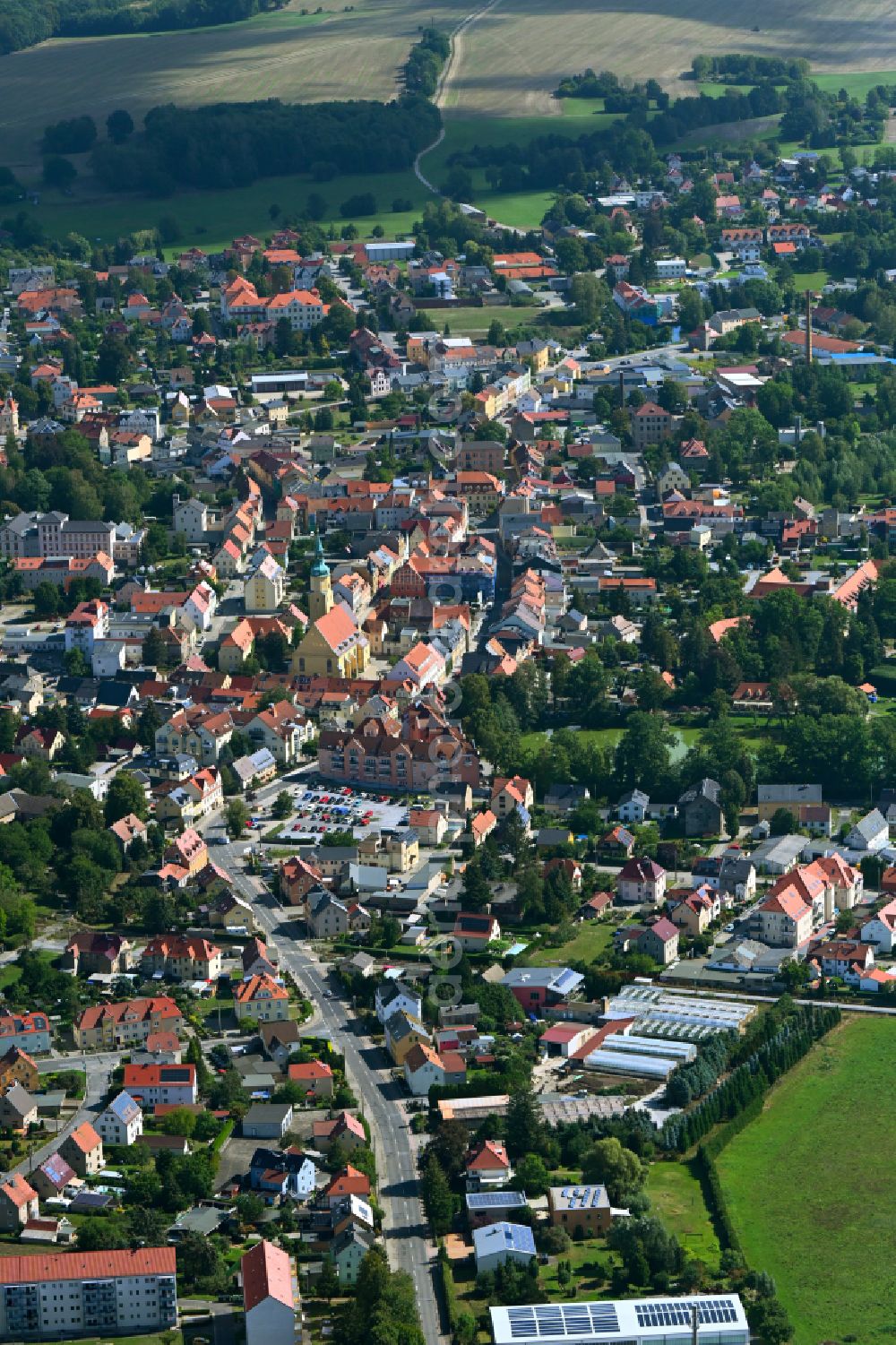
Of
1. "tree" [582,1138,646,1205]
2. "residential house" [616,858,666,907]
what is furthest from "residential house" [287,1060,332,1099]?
"residential house" [616,858,666,907]

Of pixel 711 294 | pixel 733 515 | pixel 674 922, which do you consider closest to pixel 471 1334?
pixel 674 922

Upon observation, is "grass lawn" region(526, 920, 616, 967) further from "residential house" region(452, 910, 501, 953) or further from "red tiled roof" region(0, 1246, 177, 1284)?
"red tiled roof" region(0, 1246, 177, 1284)

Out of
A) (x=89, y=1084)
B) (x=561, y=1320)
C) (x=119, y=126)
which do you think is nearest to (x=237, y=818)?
(x=89, y=1084)

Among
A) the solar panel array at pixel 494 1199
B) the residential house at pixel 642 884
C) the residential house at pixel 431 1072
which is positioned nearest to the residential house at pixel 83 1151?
the residential house at pixel 431 1072

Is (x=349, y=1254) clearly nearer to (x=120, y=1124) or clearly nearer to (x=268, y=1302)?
(x=268, y=1302)

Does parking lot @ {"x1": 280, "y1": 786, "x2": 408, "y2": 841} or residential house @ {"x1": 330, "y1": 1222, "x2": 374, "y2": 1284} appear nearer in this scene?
residential house @ {"x1": 330, "y1": 1222, "x2": 374, "y2": 1284}

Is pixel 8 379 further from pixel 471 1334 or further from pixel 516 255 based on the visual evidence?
pixel 471 1334
